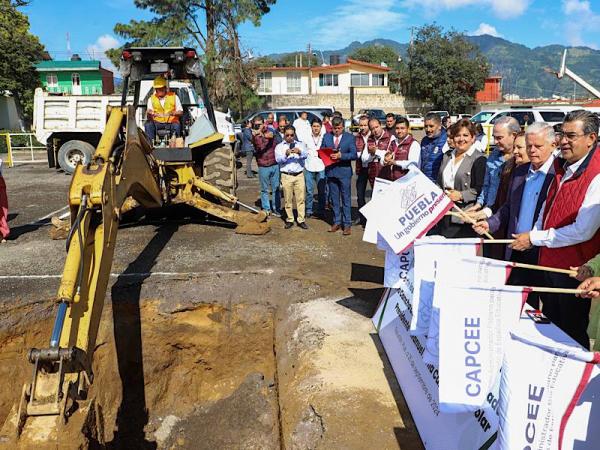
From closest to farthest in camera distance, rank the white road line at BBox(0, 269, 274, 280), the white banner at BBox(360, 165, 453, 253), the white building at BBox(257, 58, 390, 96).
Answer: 1. the white banner at BBox(360, 165, 453, 253)
2. the white road line at BBox(0, 269, 274, 280)
3. the white building at BBox(257, 58, 390, 96)

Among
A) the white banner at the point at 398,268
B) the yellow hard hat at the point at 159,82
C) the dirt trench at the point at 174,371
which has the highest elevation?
the yellow hard hat at the point at 159,82

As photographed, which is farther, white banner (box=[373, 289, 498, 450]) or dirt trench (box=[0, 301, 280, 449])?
dirt trench (box=[0, 301, 280, 449])

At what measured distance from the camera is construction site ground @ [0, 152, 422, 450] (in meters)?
4.83

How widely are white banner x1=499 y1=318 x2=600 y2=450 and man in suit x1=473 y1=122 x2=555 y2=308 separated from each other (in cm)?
189

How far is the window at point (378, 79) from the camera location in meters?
49.8

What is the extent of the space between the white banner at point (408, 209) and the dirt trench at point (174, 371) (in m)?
1.98

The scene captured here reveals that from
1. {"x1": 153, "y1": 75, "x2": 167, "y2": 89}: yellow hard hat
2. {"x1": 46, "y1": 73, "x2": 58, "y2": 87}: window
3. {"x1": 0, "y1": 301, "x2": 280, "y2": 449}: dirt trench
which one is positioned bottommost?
{"x1": 0, "y1": 301, "x2": 280, "y2": 449}: dirt trench

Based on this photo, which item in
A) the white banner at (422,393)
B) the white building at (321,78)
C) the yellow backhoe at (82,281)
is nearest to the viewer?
the yellow backhoe at (82,281)

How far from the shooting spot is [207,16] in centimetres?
2638

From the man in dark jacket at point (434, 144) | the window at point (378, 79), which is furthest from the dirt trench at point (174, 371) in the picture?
the window at point (378, 79)

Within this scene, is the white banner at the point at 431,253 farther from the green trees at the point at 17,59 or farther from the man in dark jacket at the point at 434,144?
the green trees at the point at 17,59

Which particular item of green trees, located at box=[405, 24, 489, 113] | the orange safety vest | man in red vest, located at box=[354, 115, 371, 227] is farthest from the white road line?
green trees, located at box=[405, 24, 489, 113]

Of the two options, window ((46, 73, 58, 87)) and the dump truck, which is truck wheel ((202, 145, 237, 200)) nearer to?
the dump truck

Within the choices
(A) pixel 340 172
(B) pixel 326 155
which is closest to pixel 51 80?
(B) pixel 326 155
